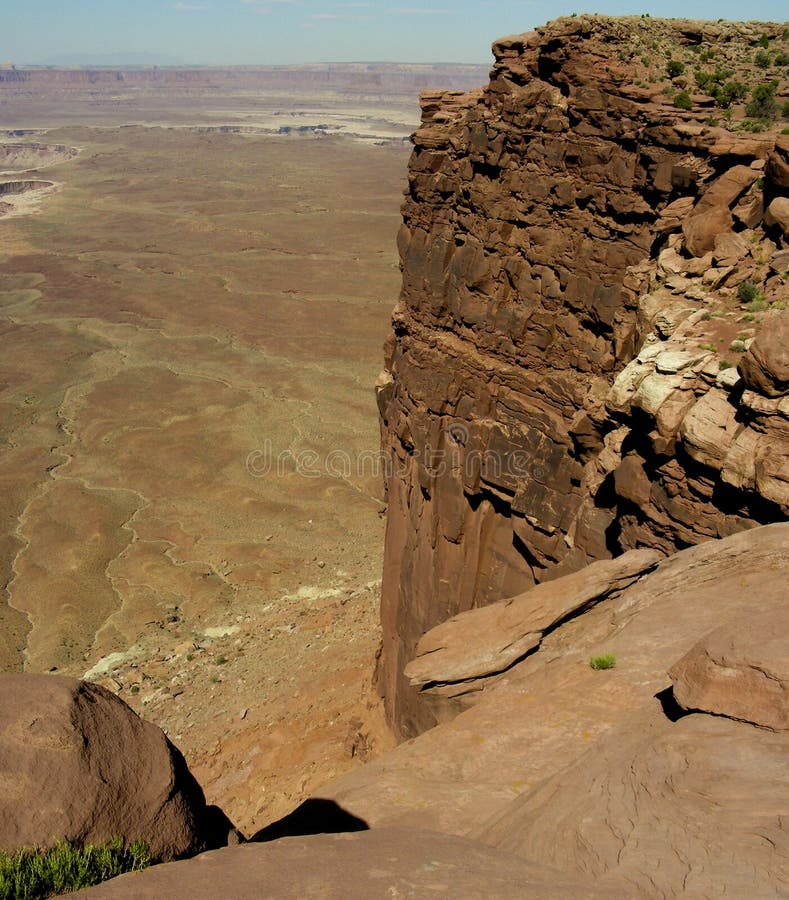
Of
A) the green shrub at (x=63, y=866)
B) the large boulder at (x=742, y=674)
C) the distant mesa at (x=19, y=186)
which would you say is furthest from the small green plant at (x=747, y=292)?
the distant mesa at (x=19, y=186)

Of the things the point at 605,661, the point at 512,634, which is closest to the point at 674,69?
the point at 512,634

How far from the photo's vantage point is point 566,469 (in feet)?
51.3

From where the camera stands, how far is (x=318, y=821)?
31.6ft

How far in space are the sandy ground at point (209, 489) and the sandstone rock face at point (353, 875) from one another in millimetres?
11545

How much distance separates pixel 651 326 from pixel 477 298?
5.42 meters

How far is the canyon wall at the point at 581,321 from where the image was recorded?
11.3 m

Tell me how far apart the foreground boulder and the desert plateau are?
3 cm

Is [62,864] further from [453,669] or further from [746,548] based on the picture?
[746,548]

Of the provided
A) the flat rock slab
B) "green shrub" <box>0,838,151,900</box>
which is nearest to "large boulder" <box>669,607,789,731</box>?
the flat rock slab

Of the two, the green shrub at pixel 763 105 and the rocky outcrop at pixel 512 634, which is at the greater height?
the green shrub at pixel 763 105

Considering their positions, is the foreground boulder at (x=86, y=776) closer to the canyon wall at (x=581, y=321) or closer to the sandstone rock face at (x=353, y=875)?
the sandstone rock face at (x=353, y=875)

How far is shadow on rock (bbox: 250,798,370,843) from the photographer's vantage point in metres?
9.24

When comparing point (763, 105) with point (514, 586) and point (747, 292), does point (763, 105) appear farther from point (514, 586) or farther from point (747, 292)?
point (514, 586)

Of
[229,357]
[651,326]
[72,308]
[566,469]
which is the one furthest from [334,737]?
[72,308]
